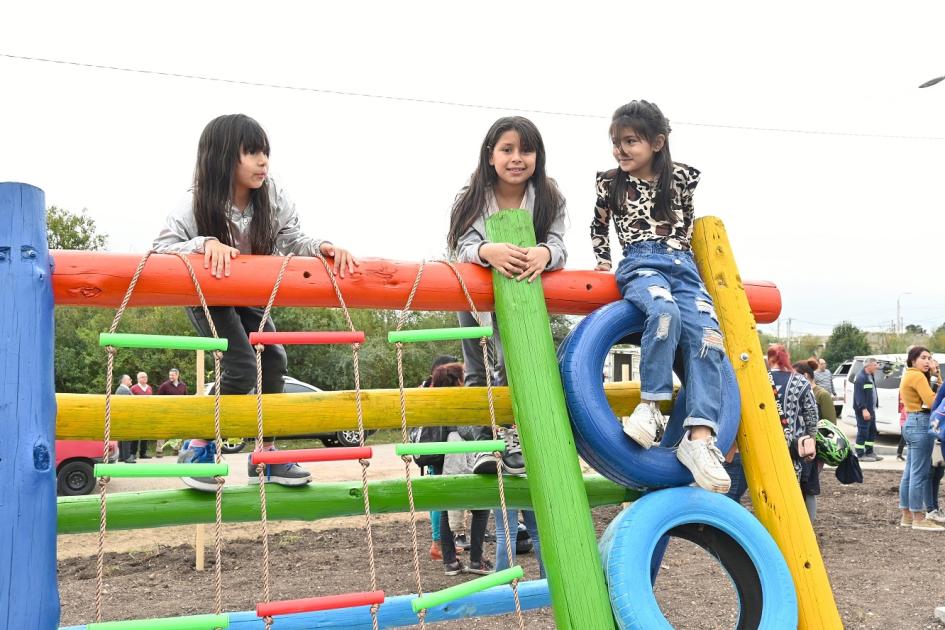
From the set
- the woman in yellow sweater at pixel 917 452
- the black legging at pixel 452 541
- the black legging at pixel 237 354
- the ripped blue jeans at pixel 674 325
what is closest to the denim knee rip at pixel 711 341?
the ripped blue jeans at pixel 674 325

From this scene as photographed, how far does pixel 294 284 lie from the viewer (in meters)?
2.94

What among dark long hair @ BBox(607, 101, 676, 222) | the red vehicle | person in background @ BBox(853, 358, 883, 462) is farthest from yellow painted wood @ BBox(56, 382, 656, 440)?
person in background @ BBox(853, 358, 883, 462)

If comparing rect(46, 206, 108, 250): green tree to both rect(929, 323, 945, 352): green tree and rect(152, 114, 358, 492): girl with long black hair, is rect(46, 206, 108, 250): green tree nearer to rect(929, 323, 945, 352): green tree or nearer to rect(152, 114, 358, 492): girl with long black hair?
rect(152, 114, 358, 492): girl with long black hair

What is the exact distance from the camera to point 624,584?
9.02 ft

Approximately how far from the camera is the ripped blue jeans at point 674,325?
10.1 ft

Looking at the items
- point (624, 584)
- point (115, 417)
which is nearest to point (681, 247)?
point (624, 584)

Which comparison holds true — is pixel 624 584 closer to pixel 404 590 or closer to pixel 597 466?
pixel 597 466

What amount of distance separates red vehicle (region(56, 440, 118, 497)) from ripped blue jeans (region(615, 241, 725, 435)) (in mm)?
7959

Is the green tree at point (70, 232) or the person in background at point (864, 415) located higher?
the green tree at point (70, 232)

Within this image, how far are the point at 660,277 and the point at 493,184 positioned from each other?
881mm

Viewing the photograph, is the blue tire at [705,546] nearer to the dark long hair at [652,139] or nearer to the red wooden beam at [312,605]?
the red wooden beam at [312,605]

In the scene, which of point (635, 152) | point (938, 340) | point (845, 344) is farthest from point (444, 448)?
point (938, 340)

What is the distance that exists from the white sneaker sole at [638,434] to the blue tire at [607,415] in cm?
3

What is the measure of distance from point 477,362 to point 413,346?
19.7m
